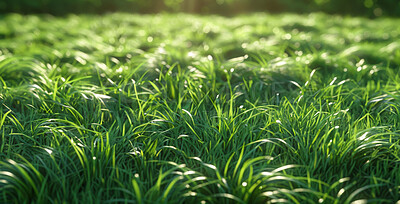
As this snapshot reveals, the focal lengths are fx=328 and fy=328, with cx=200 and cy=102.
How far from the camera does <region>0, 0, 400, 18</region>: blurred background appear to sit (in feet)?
42.2

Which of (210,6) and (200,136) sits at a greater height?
(210,6)

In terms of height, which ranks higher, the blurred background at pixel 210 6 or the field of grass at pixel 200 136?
the blurred background at pixel 210 6

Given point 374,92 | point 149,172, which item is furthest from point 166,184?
point 374,92

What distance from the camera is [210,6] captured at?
17.6 m

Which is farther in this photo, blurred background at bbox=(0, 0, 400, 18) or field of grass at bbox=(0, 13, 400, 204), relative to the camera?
blurred background at bbox=(0, 0, 400, 18)

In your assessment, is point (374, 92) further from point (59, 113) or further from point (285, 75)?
point (59, 113)

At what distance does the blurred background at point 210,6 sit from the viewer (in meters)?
12.9

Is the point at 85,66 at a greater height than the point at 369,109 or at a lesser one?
greater

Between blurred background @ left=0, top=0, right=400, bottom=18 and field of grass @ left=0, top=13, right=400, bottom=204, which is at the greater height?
blurred background @ left=0, top=0, right=400, bottom=18

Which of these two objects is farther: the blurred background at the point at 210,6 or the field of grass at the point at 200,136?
the blurred background at the point at 210,6

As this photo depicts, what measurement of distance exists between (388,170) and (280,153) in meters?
0.52

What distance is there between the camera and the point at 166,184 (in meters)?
1.51

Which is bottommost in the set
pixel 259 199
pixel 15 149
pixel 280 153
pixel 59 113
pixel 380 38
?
pixel 259 199

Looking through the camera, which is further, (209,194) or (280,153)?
(280,153)
